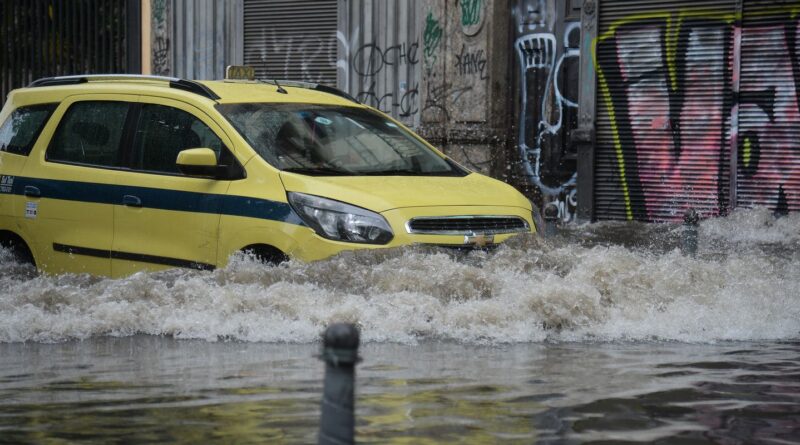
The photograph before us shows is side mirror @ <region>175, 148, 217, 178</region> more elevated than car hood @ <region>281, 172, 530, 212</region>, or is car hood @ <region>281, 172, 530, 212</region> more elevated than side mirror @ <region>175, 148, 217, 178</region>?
side mirror @ <region>175, 148, 217, 178</region>

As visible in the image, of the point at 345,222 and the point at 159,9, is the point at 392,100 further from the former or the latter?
the point at 345,222

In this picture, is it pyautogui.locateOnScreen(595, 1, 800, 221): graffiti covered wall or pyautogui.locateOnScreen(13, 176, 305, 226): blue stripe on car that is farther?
pyautogui.locateOnScreen(595, 1, 800, 221): graffiti covered wall

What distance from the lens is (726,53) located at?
14906 millimetres

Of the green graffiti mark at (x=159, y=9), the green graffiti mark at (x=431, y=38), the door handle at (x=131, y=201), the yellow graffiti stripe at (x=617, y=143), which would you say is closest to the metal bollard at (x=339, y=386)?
the door handle at (x=131, y=201)

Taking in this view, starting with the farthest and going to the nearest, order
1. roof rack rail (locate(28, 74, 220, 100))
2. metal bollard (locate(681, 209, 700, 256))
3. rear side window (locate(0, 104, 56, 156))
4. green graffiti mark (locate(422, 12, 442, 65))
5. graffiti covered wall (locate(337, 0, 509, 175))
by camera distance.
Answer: green graffiti mark (locate(422, 12, 442, 65)), graffiti covered wall (locate(337, 0, 509, 175)), metal bollard (locate(681, 209, 700, 256)), rear side window (locate(0, 104, 56, 156)), roof rack rail (locate(28, 74, 220, 100))

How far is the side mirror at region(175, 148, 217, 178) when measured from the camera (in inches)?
324

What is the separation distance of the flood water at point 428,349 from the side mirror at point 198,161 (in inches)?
25.0

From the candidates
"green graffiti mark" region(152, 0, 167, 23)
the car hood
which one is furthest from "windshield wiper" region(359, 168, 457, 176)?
"green graffiti mark" region(152, 0, 167, 23)

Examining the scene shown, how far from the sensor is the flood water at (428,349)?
16.9ft

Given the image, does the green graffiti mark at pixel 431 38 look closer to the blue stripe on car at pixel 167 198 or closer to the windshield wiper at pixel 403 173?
the windshield wiper at pixel 403 173

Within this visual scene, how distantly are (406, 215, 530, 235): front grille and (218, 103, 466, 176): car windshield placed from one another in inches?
30.9

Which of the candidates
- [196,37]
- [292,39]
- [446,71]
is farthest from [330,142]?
[196,37]

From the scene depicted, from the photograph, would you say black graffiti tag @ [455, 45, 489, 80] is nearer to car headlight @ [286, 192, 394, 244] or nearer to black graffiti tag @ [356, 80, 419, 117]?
black graffiti tag @ [356, 80, 419, 117]

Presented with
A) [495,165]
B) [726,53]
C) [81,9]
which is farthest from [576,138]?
[81,9]
